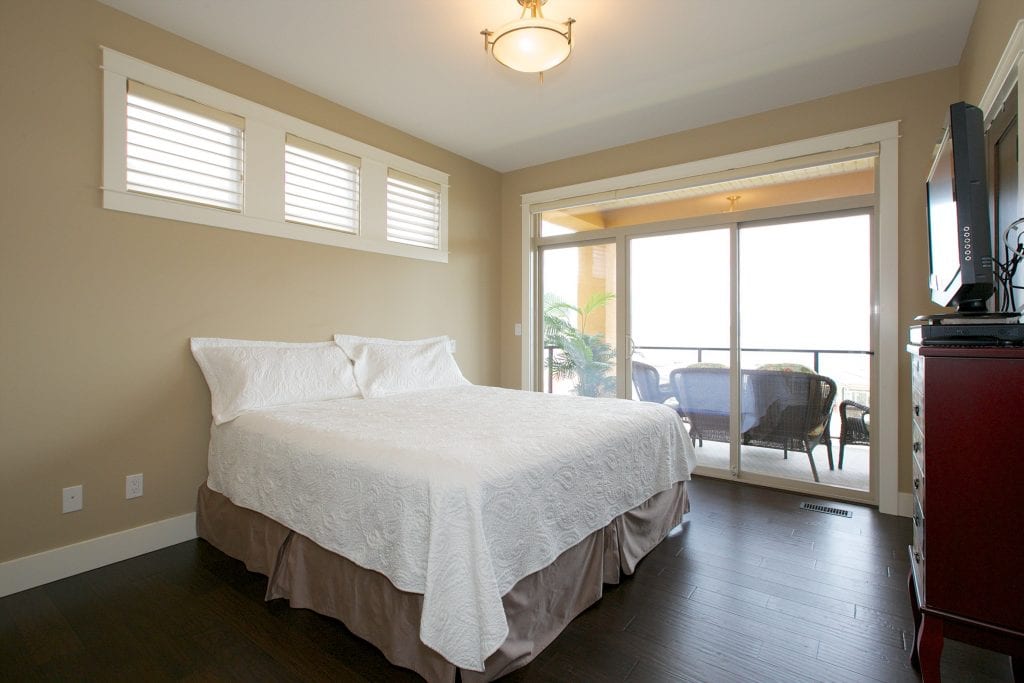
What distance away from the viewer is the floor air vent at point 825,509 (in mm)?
2969

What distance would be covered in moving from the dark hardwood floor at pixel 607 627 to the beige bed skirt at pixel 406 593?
0.07 meters

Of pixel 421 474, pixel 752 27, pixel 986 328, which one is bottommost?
pixel 421 474

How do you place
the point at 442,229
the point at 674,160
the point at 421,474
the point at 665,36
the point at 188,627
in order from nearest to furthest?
the point at 421,474, the point at 188,627, the point at 665,36, the point at 674,160, the point at 442,229

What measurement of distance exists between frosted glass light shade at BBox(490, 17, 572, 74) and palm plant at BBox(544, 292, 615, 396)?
2.36 metres

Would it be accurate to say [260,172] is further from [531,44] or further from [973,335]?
[973,335]

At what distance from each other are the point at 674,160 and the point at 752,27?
4.36ft

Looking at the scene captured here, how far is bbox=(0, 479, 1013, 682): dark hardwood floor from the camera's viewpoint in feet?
5.16

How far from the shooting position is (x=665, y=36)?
8.43ft

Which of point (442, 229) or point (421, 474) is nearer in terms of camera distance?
point (421, 474)

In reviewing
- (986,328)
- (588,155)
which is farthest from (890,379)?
(588,155)

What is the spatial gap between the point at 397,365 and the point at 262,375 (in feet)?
2.88

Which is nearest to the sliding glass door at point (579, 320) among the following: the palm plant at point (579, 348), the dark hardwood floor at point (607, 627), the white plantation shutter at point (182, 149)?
the palm plant at point (579, 348)

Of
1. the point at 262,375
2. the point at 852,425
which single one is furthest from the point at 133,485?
the point at 852,425

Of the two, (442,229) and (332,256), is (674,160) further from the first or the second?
(332,256)
